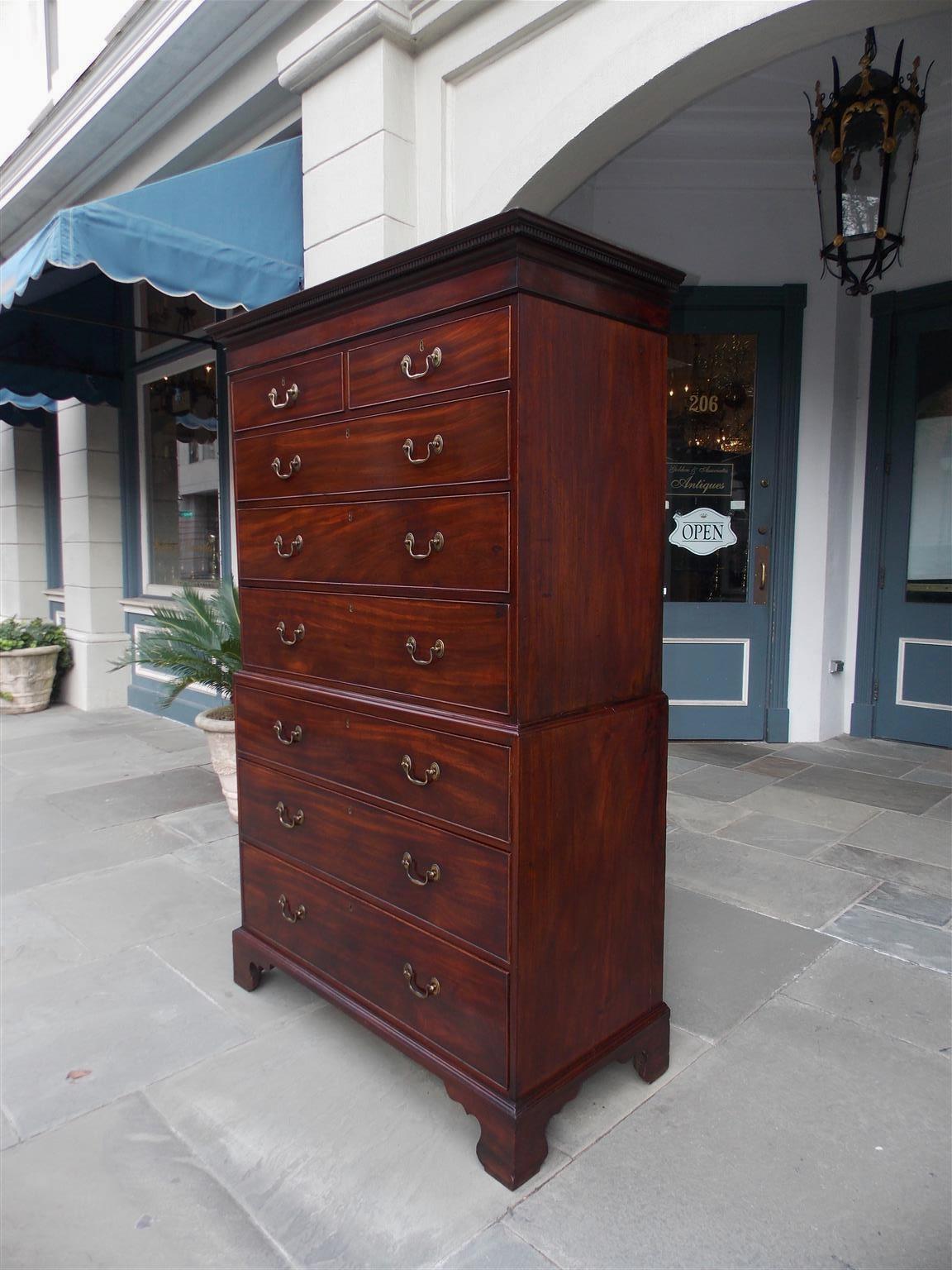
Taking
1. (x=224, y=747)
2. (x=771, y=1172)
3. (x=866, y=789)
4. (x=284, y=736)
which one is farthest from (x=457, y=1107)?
(x=866, y=789)

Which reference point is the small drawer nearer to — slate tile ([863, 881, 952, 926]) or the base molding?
the base molding

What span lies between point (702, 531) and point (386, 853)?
3924mm

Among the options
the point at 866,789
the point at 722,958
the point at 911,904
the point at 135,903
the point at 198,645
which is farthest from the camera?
the point at 866,789

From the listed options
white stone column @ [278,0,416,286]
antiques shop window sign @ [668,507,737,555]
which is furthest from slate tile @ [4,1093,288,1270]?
antiques shop window sign @ [668,507,737,555]

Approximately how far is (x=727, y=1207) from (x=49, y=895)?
8.80 feet

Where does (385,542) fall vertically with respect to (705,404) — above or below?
below

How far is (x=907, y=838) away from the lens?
3.72 meters

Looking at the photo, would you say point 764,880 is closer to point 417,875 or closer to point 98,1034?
point 417,875

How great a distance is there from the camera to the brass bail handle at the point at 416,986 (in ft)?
6.14

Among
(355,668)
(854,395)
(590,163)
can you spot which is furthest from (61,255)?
(854,395)

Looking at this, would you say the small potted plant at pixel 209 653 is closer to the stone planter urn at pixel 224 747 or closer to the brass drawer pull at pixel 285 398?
the stone planter urn at pixel 224 747

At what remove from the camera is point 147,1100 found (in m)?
2.01

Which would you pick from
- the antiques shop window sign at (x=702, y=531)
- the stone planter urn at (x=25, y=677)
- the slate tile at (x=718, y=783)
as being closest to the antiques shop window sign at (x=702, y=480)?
the antiques shop window sign at (x=702, y=531)

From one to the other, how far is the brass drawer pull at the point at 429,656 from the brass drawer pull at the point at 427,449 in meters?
0.39
